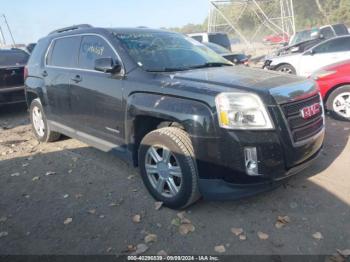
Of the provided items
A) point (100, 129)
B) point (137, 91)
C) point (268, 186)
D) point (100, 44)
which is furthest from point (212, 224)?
point (100, 44)

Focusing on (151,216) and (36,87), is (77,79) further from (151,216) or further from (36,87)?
(151,216)

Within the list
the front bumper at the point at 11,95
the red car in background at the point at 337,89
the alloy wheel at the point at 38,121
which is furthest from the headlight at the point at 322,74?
the front bumper at the point at 11,95

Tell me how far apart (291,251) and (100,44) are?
3284mm

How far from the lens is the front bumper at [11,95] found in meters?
8.60

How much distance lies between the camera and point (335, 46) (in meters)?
10.5

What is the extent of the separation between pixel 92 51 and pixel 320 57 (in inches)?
313

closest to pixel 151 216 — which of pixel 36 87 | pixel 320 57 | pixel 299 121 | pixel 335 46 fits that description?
pixel 299 121

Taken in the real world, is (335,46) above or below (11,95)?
above

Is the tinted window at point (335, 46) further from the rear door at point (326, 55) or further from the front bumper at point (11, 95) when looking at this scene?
the front bumper at point (11, 95)

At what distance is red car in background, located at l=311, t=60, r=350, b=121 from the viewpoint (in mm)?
6656

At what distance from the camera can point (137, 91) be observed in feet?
13.1

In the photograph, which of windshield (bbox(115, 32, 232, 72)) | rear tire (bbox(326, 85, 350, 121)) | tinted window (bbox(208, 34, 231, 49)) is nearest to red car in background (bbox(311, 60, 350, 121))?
rear tire (bbox(326, 85, 350, 121))

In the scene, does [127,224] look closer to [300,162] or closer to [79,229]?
[79,229]

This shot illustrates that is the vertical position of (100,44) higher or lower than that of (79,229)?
higher
